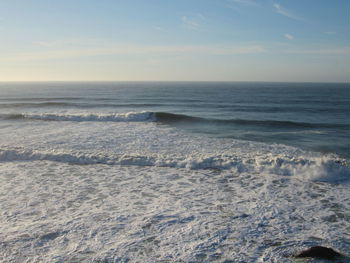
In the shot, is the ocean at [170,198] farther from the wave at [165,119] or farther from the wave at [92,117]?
the wave at [92,117]

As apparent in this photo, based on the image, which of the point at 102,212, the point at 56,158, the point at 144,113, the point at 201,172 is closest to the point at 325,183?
the point at 201,172

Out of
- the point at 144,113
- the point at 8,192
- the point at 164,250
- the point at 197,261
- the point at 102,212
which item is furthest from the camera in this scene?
the point at 144,113

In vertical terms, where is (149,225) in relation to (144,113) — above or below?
below

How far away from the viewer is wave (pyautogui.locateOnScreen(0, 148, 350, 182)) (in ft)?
30.1

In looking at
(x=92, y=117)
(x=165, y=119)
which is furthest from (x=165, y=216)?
(x=92, y=117)

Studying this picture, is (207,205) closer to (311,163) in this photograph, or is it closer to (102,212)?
(102,212)

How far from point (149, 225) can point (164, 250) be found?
941 mm

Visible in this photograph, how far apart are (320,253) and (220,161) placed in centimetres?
575

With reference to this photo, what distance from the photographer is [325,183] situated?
331 inches

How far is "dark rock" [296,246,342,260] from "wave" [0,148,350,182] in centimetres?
444

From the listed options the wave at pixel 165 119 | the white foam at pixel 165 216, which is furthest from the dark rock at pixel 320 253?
the wave at pixel 165 119

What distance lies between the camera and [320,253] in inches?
182

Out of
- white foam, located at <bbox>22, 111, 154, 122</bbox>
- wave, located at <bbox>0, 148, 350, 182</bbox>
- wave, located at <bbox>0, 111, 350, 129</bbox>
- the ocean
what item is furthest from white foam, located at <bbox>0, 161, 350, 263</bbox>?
white foam, located at <bbox>22, 111, 154, 122</bbox>

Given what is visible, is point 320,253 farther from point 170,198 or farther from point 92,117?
point 92,117
